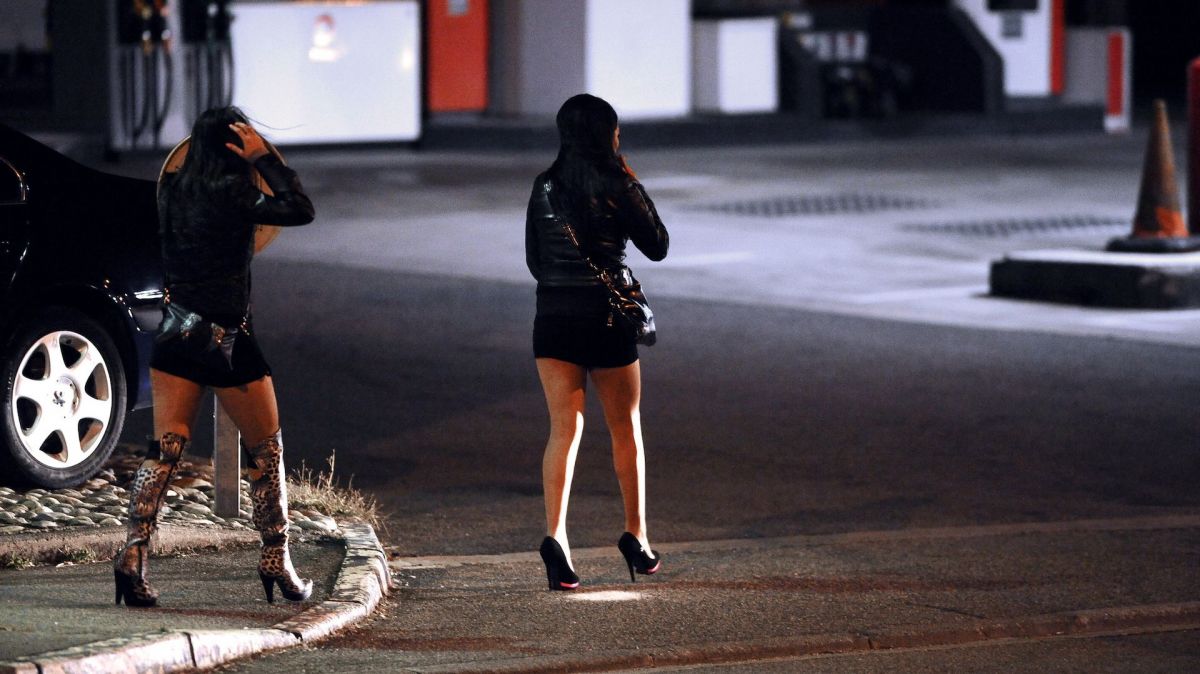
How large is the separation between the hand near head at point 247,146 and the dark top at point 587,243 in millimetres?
916

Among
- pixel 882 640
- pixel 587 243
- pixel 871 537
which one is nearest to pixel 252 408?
pixel 587 243

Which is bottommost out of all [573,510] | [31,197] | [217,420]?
[573,510]

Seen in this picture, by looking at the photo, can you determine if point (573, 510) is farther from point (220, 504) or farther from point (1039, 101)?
point (1039, 101)

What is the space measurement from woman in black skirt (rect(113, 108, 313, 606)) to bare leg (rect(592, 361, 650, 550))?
3.76 feet

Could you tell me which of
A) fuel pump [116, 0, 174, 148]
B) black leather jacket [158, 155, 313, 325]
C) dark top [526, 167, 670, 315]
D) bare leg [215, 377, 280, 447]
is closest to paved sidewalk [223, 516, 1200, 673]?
bare leg [215, 377, 280, 447]

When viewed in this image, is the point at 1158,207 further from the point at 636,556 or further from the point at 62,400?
the point at 62,400

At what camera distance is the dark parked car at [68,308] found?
315 inches

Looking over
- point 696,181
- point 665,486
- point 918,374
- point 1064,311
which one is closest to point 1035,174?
point 696,181

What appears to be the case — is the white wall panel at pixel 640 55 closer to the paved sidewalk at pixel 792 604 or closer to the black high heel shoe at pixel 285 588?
the paved sidewalk at pixel 792 604

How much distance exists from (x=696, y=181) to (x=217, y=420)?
559 inches

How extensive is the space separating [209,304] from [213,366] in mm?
189

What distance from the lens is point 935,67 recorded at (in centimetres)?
2909

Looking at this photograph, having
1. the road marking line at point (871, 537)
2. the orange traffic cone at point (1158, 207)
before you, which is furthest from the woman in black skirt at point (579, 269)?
the orange traffic cone at point (1158, 207)

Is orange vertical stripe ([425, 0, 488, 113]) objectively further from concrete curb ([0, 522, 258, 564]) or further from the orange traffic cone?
concrete curb ([0, 522, 258, 564])
